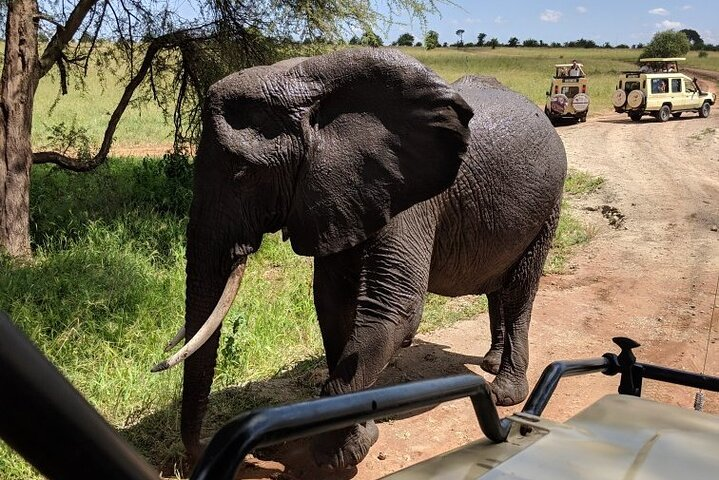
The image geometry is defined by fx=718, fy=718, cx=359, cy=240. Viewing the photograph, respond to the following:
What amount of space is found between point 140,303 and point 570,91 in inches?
769

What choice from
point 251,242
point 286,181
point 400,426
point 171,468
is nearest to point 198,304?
point 251,242

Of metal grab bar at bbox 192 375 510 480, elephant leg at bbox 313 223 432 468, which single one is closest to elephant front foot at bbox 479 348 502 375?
elephant leg at bbox 313 223 432 468

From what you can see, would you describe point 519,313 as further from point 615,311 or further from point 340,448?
point 615,311

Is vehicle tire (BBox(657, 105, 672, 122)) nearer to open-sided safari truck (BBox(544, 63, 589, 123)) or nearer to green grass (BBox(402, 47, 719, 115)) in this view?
open-sided safari truck (BBox(544, 63, 589, 123))

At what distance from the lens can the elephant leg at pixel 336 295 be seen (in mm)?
3967

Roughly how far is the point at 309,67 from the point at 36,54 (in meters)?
4.85

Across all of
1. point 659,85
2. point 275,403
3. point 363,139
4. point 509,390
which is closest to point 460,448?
point 363,139

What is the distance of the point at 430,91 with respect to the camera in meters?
3.50

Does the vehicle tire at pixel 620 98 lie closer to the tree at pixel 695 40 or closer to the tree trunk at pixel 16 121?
the tree trunk at pixel 16 121

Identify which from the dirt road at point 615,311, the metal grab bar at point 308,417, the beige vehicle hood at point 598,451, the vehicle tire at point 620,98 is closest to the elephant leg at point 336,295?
the dirt road at point 615,311

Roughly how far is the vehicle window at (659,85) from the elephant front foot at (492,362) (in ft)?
61.7

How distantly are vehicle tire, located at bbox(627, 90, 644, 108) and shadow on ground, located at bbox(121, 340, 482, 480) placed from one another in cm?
1792

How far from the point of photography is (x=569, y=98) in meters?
22.0

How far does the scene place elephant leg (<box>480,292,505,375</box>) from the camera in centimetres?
571
